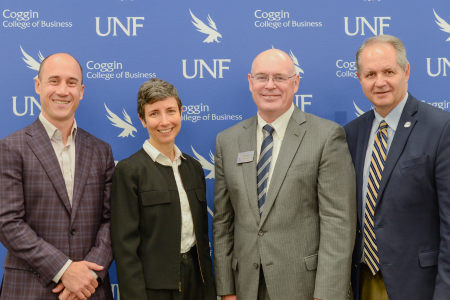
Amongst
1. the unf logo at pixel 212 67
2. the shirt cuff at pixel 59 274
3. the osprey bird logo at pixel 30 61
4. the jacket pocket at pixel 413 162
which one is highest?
the osprey bird logo at pixel 30 61

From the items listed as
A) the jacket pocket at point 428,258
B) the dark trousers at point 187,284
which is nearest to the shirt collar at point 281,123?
the dark trousers at point 187,284

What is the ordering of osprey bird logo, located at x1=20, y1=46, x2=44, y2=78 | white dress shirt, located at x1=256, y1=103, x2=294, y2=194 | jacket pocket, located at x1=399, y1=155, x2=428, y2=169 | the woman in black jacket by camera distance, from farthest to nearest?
osprey bird logo, located at x1=20, y1=46, x2=44, y2=78
white dress shirt, located at x1=256, y1=103, x2=294, y2=194
the woman in black jacket
jacket pocket, located at x1=399, y1=155, x2=428, y2=169

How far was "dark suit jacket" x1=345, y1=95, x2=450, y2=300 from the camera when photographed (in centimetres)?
175

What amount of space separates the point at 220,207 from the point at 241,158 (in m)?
0.33

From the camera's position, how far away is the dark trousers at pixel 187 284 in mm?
1879

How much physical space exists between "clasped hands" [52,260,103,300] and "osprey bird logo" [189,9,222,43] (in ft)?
5.34

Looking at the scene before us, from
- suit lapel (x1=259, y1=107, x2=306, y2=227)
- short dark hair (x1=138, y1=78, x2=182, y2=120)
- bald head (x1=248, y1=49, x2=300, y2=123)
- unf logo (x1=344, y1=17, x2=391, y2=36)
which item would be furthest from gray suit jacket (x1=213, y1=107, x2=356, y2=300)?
unf logo (x1=344, y1=17, x2=391, y2=36)

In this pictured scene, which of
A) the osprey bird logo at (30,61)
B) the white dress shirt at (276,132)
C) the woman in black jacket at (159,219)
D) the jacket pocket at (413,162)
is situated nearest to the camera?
the jacket pocket at (413,162)

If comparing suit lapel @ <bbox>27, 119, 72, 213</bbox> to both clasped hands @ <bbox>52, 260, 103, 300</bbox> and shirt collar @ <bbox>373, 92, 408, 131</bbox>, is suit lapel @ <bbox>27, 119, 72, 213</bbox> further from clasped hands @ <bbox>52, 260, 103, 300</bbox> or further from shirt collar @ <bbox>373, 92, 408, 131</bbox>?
shirt collar @ <bbox>373, 92, 408, 131</bbox>

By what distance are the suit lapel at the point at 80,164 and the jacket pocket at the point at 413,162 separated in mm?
1644

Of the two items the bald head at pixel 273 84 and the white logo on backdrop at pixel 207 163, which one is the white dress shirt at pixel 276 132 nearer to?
the bald head at pixel 273 84

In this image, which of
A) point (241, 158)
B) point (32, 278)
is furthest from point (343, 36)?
point (32, 278)

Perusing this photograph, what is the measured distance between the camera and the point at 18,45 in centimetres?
248

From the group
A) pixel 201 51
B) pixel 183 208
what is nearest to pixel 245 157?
pixel 183 208
